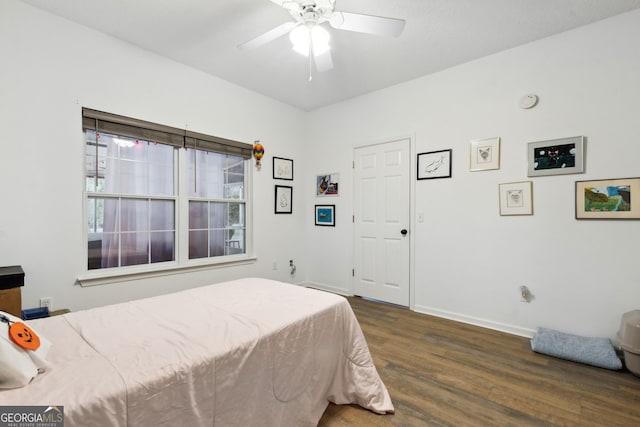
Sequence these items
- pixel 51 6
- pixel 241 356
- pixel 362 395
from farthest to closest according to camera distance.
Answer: pixel 51 6
pixel 362 395
pixel 241 356

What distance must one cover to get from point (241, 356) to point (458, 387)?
1586mm

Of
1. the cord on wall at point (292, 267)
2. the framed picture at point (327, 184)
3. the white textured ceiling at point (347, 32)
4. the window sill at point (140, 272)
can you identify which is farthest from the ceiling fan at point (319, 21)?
the cord on wall at point (292, 267)

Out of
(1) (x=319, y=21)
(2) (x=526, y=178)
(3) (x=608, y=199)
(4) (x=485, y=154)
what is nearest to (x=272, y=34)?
(1) (x=319, y=21)

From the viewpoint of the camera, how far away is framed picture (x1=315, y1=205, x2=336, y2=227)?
4348mm

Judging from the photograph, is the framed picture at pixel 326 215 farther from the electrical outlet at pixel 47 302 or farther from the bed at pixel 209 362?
the electrical outlet at pixel 47 302

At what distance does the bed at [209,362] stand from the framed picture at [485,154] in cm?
226

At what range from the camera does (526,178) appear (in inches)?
112

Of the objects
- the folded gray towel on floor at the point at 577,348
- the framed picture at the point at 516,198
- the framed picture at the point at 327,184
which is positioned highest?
the framed picture at the point at 327,184

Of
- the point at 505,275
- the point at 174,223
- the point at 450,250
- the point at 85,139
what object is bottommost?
the point at 505,275

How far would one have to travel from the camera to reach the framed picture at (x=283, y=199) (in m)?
4.26

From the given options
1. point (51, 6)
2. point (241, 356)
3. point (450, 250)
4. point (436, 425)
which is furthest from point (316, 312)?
point (51, 6)

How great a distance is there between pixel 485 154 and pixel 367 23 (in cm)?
193

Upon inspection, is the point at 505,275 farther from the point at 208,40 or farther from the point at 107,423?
the point at 208,40

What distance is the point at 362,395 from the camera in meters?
1.75
